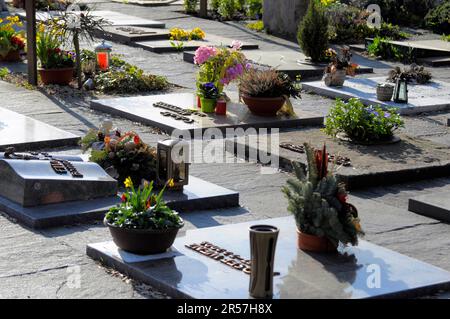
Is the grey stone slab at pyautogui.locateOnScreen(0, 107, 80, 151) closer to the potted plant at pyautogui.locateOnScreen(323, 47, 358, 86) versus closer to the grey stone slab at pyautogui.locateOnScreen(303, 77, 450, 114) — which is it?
the grey stone slab at pyautogui.locateOnScreen(303, 77, 450, 114)

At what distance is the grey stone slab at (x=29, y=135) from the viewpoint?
1248 centimetres

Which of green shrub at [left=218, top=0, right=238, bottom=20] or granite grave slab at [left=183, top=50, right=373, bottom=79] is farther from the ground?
green shrub at [left=218, top=0, right=238, bottom=20]

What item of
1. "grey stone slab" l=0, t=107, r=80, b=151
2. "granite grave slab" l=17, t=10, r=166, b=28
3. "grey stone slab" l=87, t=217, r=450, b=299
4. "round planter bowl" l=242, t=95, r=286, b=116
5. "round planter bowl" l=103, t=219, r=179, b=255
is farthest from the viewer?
"granite grave slab" l=17, t=10, r=166, b=28

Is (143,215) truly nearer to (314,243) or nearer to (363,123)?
(314,243)

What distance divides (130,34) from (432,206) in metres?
13.6

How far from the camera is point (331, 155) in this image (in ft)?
39.2

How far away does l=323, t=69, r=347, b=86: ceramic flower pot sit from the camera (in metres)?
17.2

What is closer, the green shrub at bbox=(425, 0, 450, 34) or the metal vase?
the metal vase

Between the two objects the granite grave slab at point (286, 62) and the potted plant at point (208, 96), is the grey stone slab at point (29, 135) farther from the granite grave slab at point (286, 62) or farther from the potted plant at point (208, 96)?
the granite grave slab at point (286, 62)

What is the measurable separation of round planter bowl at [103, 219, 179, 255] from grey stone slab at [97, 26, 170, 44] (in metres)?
14.2

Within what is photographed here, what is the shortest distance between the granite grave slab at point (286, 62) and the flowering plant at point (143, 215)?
986cm

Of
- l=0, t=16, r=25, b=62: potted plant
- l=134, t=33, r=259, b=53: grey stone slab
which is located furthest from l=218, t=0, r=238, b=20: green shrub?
l=0, t=16, r=25, b=62: potted plant

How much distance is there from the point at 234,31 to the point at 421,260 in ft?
54.0
